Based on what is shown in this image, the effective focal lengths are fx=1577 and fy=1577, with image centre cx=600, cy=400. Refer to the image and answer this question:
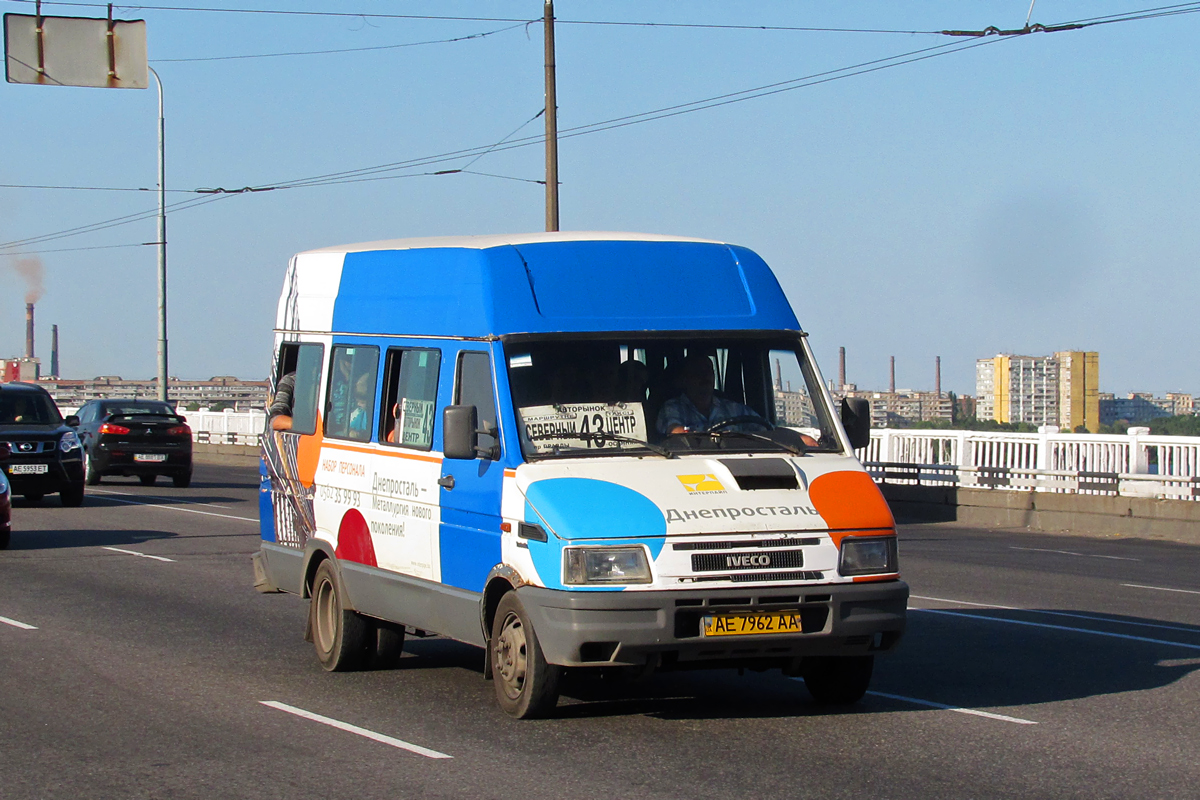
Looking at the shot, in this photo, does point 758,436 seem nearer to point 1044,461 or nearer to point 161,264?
point 1044,461

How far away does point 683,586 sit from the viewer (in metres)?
7.14

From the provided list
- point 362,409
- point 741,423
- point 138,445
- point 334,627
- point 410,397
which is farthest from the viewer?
point 138,445

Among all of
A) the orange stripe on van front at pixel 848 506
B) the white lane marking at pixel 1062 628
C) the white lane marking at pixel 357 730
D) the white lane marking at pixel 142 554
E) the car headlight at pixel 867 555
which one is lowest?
the white lane marking at pixel 142 554

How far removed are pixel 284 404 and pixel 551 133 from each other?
14.7m

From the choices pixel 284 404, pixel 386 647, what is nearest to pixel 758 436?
pixel 386 647

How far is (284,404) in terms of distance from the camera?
34.4ft

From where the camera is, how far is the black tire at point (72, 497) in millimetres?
23888

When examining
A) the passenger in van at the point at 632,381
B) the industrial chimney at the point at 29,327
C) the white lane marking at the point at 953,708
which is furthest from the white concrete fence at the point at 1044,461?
the industrial chimney at the point at 29,327

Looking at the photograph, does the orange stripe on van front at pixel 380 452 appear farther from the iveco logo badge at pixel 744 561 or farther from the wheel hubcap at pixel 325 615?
the iveco logo badge at pixel 744 561

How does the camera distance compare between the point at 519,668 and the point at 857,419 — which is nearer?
the point at 519,668

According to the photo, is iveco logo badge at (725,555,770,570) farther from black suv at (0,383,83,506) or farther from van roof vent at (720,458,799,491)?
black suv at (0,383,83,506)

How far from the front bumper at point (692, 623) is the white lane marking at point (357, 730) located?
70 cm

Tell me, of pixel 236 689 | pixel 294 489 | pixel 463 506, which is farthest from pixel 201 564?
pixel 463 506

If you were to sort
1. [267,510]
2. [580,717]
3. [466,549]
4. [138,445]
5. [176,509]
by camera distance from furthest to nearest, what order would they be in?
[138,445] < [176,509] < [267,510] < [466,549] < [580,717]
